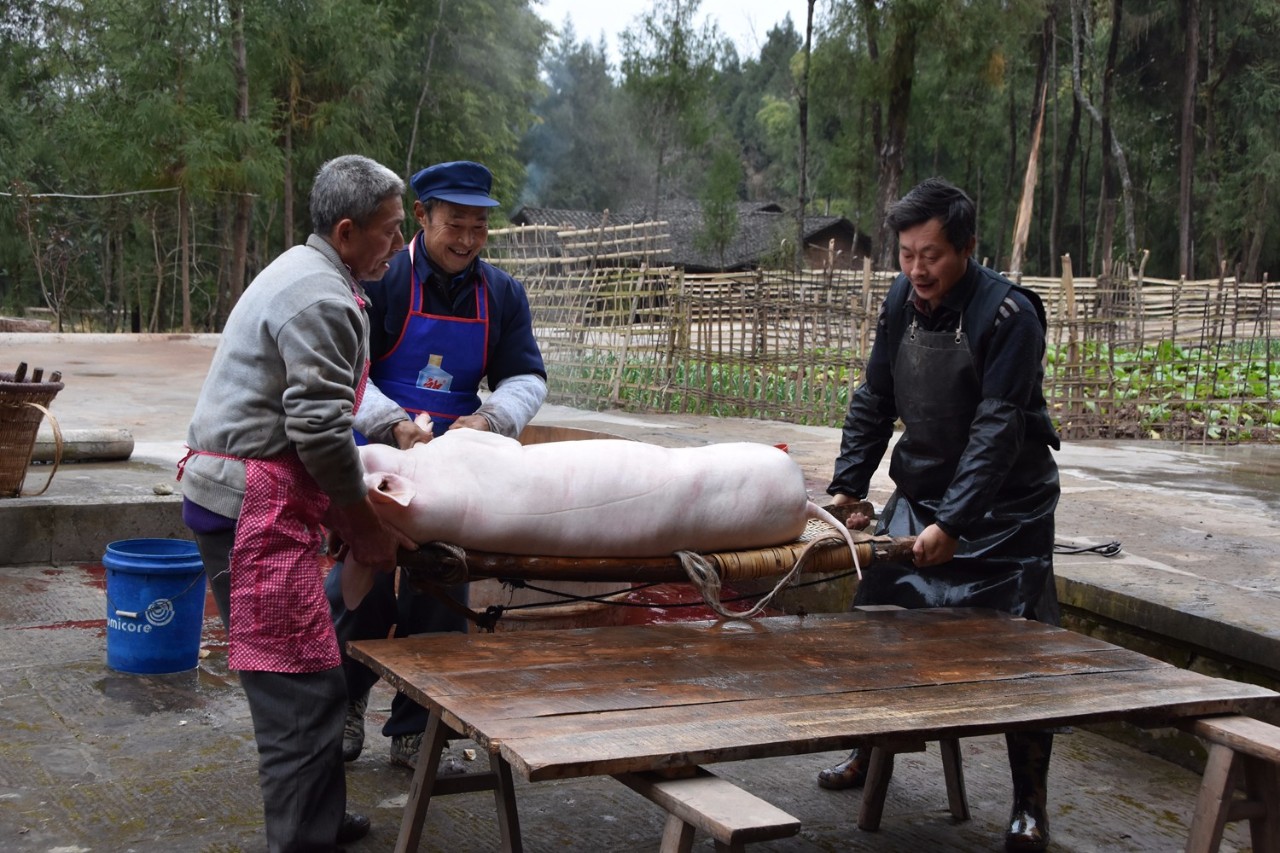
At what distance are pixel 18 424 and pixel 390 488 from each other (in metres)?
3.99

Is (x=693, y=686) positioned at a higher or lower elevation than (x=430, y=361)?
lower

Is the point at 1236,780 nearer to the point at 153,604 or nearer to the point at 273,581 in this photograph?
the point at 273,581

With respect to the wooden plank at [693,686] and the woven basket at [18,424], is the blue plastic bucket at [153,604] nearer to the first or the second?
the woven basket at [18,424]

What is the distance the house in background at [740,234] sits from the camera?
133ft

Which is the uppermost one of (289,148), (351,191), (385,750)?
(289,148)

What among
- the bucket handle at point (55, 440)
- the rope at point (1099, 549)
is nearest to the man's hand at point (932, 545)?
the rope at point (1099, 549)

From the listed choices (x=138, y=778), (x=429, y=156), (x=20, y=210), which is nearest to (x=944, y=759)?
(x=138, y=778)

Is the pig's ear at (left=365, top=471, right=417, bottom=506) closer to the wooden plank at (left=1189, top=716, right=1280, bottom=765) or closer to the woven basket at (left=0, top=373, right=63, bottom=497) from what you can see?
the wooden plank at (left=1189, top=716, right=1280, bottom=765)

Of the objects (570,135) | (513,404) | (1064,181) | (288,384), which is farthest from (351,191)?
(570,135)

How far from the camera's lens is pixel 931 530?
123 inches

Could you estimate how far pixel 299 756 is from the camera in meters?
2.59

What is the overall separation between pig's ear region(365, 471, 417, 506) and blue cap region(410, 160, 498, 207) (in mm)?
946

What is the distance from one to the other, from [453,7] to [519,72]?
7.29 metres

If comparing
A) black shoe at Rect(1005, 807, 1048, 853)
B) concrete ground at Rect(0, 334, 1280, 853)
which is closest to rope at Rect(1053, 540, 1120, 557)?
concrete ground at Rect(0, 334, 1280, 853)
